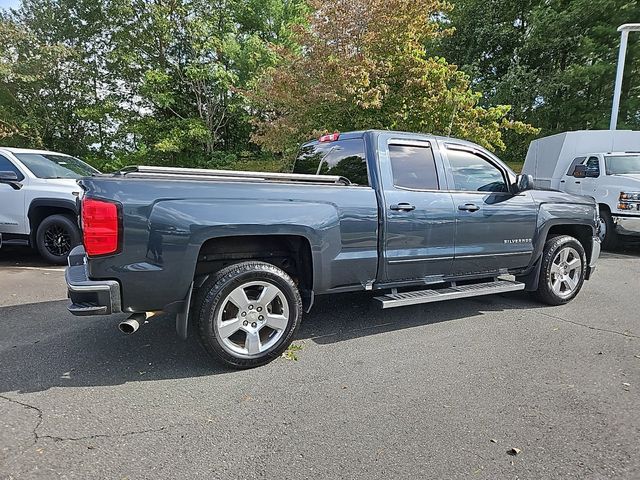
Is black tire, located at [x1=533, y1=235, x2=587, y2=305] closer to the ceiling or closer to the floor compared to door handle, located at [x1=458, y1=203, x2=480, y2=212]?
closer to the floor

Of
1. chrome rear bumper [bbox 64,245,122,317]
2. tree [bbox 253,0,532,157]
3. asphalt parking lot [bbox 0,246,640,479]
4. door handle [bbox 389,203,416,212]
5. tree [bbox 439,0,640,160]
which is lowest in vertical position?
asphalt parking lot [bbox 0,246,640,479]

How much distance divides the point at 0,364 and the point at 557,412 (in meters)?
4.17

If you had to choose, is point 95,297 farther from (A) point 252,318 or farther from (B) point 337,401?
(B) point 337,401

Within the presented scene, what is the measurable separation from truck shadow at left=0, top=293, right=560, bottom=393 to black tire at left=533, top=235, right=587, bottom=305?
210 millimetres

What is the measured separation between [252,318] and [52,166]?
19.1ft

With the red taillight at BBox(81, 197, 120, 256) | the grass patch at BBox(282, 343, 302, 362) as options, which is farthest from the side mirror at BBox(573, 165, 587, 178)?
the red taillight at BBox(81, 197, 120, 256)

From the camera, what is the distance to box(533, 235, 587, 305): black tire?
492 centimetres

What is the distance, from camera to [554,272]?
5.04 m

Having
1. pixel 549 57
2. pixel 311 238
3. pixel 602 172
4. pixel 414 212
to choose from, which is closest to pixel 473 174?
pixel 414 212

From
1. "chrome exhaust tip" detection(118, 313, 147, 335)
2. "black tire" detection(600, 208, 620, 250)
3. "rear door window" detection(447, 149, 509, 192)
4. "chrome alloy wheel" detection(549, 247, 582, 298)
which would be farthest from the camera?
"black tire" detection(600, 208, 620, 250)

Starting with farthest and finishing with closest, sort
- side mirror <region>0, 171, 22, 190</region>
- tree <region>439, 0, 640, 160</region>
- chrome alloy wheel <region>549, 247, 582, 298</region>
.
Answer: tree <region>439, 0, 640, 160</region> → side mirror <region>0, 171, 22, 190</region> → chrome alloy wheel <region>549, 247, 582, 298</region>

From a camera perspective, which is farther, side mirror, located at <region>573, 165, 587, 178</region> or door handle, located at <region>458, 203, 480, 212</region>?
side mirror, located at <region>573, 165, 587, 178</region>

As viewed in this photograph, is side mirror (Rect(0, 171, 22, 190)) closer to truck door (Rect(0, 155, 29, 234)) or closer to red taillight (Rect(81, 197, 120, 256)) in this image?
truck door (Rect(0, 155, 29, 234))

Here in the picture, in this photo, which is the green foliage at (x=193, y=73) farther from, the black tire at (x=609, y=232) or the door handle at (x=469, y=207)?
the door handle at (x=469, y=207)
